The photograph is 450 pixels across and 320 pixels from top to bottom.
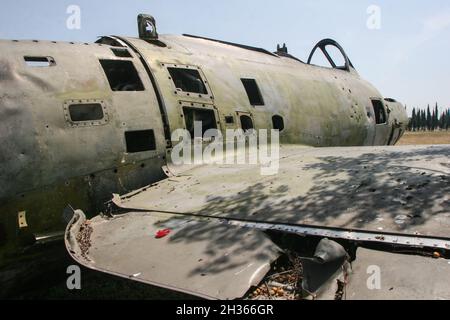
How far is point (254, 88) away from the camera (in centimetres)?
847

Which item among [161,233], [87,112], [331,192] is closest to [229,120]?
[87,112]

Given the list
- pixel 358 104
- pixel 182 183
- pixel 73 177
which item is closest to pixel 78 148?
pixel 73 177

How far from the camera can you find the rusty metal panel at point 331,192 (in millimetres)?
3941

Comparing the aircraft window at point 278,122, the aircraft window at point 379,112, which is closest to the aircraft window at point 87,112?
the aircraft window at point 278,122

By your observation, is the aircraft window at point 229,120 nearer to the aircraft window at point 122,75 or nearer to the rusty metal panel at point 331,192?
the rusty metal panel at point 331,192

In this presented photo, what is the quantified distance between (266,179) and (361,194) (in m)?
1.47

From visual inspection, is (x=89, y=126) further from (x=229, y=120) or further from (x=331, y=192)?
(x=331, y=192)

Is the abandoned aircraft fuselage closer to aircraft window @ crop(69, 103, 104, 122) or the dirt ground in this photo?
aircraft window @ crop(69, 103, 104, 122)

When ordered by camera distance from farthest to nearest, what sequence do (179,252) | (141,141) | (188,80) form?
(188,80)
(141,141)
(179,252)

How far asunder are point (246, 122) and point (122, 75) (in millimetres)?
2409

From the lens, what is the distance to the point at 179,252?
397 centimetres

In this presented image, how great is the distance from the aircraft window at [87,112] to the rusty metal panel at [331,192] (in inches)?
49.4

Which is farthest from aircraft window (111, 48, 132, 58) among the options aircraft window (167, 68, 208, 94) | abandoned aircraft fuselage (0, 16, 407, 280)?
aircraft window (167, 68, 208, 94)
